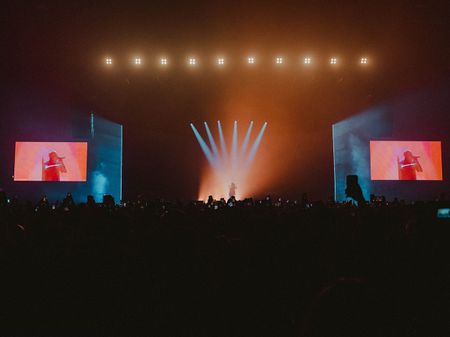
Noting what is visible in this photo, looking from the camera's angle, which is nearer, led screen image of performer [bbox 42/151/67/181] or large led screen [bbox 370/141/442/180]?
led screen image of performer [bbox 42/151/67/181]

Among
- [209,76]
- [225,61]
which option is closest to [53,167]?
[209,76]

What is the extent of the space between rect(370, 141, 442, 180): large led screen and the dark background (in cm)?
174

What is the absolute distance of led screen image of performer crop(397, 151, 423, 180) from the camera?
52.3 ft

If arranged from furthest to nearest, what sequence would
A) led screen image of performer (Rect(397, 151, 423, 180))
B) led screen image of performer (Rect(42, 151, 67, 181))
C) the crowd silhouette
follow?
led screen image of performer (Rect(397, 151, 423, 180)), led screen image of performer (Rect(42, 151, 67, 181)), the crowd silhouette

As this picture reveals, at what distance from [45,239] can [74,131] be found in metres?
12.2

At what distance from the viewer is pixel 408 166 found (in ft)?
52.5

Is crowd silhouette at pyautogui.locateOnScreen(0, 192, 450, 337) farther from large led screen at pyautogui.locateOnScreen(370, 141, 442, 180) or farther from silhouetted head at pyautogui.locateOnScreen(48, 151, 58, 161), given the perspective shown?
large led screen at pyautogui.locateOnScreen(370, 141, 442, 180)

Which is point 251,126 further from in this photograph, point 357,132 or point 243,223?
point 243,223

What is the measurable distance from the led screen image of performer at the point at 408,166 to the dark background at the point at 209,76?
7.94 ft

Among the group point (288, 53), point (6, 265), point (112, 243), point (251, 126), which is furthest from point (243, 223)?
point (288, 53)

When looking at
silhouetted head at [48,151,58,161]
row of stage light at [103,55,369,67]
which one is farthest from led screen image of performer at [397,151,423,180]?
silhouetted head at [48,151,58,161]

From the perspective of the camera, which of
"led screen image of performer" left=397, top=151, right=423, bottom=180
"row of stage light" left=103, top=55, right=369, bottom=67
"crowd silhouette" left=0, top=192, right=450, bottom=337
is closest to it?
"crowd silhouette" left=0, top=192, right=450, bottom=337

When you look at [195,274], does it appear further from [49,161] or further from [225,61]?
[49,161]

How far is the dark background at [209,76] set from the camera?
1579cm
